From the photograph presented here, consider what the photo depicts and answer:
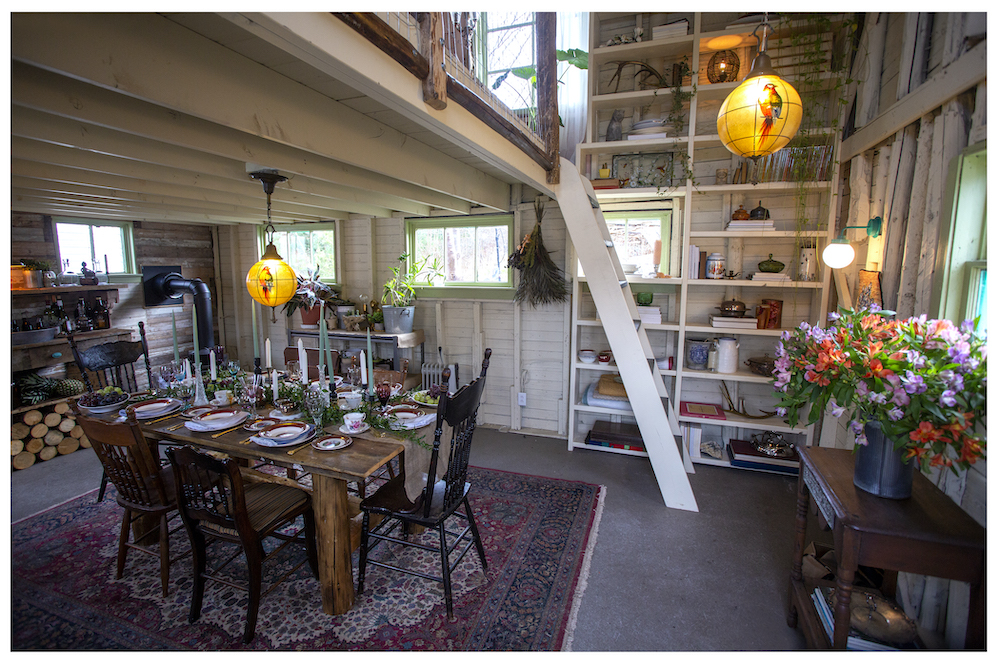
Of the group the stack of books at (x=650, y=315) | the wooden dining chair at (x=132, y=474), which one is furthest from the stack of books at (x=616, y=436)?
the wooden dining chair at (x=132, y=474)

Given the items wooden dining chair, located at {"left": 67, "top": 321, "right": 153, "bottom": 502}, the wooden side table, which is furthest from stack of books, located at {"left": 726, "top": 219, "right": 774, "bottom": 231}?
wooden dining chair, located at {"left": 67, "top": 321, "right": 153, "bottom": 502}

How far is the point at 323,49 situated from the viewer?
1.14 meters

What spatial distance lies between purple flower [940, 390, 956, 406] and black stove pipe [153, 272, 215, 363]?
5.99 meters

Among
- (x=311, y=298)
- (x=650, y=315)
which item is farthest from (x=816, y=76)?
(x=311, y=298)

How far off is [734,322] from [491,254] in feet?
7.46

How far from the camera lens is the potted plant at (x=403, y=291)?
4.36 meters

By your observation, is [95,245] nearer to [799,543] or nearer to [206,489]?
[206,489]

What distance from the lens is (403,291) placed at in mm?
4621

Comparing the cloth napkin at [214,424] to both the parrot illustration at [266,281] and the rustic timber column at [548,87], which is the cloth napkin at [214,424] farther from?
the rustic timber column at [548,87]

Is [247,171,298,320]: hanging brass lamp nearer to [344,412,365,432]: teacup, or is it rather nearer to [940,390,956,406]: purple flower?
[344,412,365,432]: teacup

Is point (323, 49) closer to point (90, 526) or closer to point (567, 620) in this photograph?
point (567, 620)

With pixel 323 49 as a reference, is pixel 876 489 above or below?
below
